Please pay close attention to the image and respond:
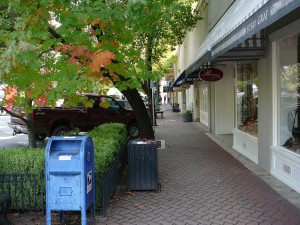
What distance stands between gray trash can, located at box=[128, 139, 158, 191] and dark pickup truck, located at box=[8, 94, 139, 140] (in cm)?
597

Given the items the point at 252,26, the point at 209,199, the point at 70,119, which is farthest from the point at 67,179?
the point at 70,119

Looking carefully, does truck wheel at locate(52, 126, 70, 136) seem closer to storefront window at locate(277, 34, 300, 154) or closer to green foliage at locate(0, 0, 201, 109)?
green foliage at locate(0, 0, 201, 109)

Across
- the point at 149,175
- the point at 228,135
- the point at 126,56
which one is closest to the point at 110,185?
the point at 149,175

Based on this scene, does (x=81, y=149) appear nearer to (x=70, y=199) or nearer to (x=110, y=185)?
(x=70, y=199)

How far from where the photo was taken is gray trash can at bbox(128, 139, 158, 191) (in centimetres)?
669

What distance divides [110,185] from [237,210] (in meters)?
2.14

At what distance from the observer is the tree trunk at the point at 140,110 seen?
8.24 metres

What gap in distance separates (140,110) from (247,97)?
3.84 meters

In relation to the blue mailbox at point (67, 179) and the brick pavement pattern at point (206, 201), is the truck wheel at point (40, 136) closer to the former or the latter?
the brick pavement pattern at point (206, 201)

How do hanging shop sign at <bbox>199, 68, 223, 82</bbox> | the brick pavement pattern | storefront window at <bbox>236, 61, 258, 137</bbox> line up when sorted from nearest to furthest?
the brick pavement pattern < storefront window at <bbox>236, 61, 258, 137</bbox> < hanging shop sign at <bbox>199, 68, 223, 82</bbox>

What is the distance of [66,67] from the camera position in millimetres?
5926

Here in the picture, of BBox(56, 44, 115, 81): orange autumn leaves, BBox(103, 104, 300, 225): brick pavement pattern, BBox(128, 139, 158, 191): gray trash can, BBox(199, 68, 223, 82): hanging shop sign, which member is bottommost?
Result: BBox(103, 104, 300, 225): brick pavement pattern

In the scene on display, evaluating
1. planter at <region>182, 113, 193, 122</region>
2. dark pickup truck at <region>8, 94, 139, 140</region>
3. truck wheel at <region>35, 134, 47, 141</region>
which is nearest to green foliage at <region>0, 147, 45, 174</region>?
dark pickup truck at <region>8, 94, 139, 140</region>

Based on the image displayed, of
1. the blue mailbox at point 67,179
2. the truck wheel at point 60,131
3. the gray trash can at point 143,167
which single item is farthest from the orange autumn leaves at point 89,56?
the truck wheel at point 60,131
